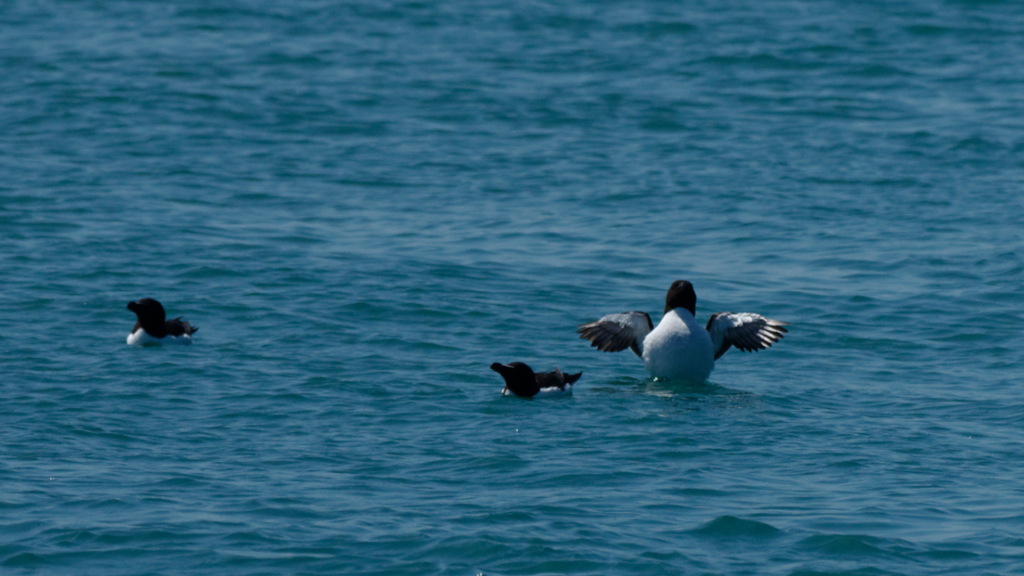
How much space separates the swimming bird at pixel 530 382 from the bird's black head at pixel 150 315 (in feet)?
16.4

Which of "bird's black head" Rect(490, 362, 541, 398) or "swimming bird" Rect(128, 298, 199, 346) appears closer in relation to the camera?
"bird's black head" Rect(490, 362, 541, 398)

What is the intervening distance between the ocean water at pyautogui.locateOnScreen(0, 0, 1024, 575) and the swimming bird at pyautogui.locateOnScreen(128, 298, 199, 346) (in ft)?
1.20

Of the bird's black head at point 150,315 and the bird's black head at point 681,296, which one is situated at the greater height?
the bird's black head at point 681,296

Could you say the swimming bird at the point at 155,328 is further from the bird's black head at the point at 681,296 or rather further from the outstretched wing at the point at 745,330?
the outstretched wing at the point at 745,330

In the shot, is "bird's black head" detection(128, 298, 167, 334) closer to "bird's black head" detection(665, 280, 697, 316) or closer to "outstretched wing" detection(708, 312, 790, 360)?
"bird's black head" detection(665, 280, 697, 316)

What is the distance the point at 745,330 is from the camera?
16844mm

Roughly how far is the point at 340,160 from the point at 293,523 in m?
18.5

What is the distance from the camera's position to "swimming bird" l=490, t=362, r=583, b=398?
14914 millimetres

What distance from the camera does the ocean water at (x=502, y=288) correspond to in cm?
1082

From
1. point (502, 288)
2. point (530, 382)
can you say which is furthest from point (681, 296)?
point (502, 288)

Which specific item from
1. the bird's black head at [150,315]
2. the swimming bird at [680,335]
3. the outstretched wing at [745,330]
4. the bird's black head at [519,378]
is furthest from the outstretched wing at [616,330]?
the bird's black head at [150,315]

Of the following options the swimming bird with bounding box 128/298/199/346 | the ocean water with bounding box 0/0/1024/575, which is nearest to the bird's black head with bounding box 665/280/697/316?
the ocean water with bounding box 0/0/1024/575

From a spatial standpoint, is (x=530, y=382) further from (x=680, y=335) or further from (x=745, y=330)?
(x=745, y=330)

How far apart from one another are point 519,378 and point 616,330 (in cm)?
225
